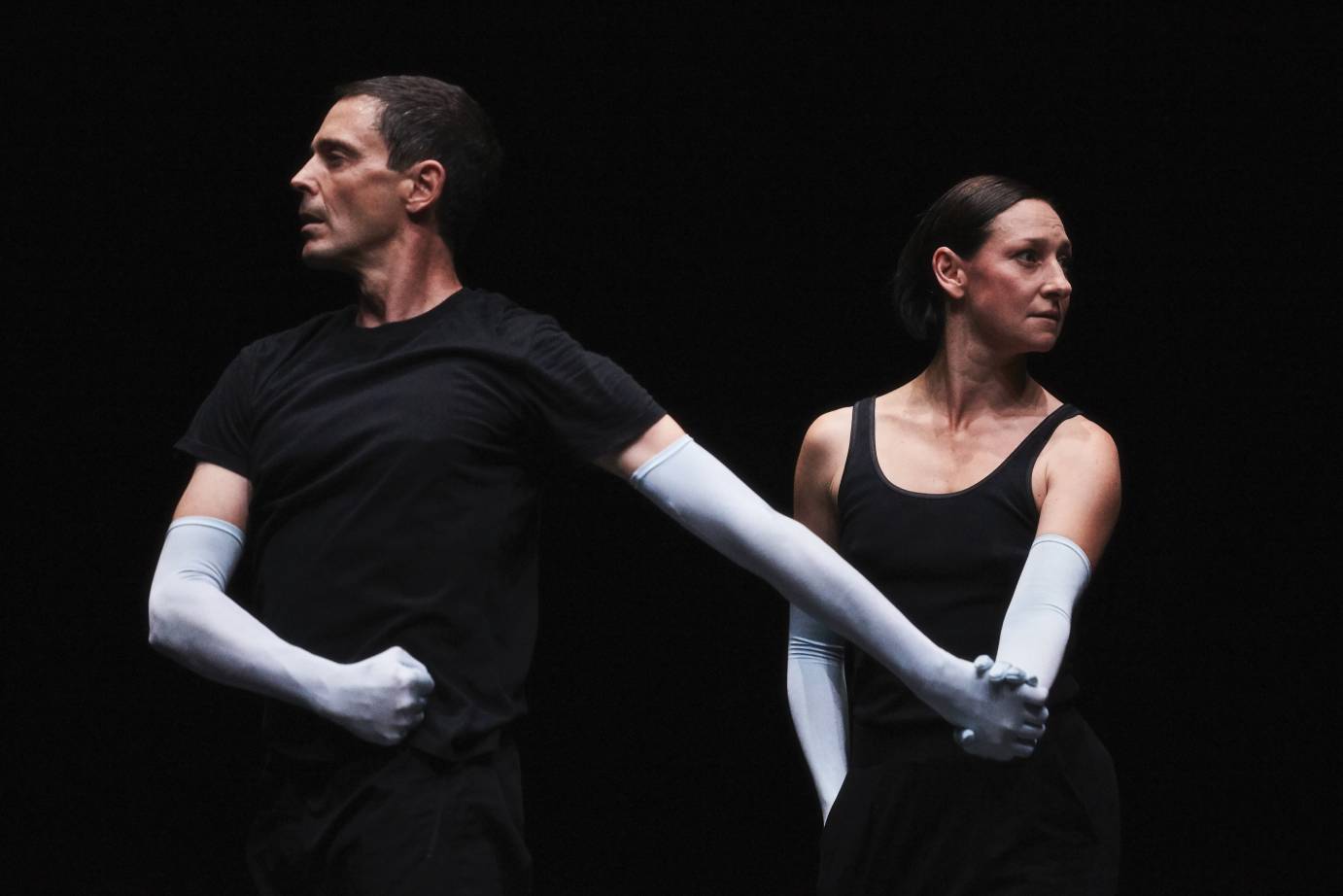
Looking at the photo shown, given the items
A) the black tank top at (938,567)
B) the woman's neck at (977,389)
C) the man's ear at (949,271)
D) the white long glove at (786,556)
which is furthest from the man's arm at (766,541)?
the man's ear at (949,271)

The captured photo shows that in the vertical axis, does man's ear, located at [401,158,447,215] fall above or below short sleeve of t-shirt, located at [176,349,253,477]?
above

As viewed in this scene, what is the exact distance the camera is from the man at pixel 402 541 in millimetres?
1845

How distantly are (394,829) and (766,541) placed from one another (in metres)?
0.45

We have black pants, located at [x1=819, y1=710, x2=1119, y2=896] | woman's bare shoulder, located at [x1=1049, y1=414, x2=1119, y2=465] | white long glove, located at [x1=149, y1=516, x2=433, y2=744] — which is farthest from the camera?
woman's bare shoulder, located at [x1=1049, y1=414, x2=1119, y2=465]

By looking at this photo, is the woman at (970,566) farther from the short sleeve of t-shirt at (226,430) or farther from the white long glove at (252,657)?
the short sleeve of t-shirt at (226,430)

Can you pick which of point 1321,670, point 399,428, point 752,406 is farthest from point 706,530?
point 1321,670

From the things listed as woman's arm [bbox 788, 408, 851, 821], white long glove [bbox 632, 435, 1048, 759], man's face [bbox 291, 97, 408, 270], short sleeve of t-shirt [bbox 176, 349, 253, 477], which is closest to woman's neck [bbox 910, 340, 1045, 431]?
woman's arm [bbox 788, 408, 851, 821]

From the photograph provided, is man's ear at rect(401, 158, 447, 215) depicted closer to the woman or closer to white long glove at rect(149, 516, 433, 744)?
white long glove at rect(149, 516, 433, 744)

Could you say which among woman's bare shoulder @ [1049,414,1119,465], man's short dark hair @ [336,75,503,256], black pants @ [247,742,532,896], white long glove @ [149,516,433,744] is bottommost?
black pants @ [247,742,532,896]

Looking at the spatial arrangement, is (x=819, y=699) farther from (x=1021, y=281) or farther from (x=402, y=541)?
(x=402, y=541)

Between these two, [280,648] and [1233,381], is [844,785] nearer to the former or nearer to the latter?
Result: [280,648]

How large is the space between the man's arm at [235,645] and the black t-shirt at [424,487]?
0.03 m

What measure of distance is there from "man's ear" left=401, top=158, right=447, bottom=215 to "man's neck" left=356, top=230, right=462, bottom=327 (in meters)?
0.04

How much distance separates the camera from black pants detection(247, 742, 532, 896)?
5.97ft
